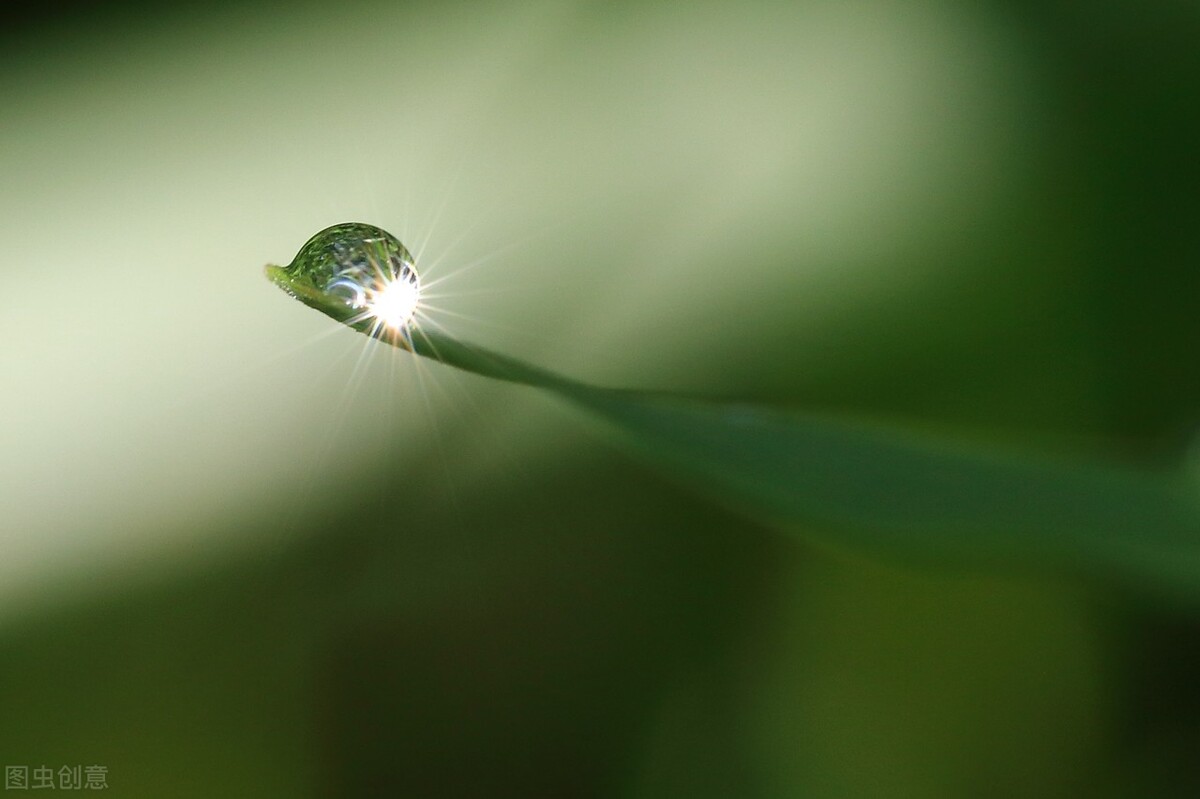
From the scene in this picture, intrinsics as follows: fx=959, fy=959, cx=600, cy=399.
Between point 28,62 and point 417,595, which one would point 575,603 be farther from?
point 28,62

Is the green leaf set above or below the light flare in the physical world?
below

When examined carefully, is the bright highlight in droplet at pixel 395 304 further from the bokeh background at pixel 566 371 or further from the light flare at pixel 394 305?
the bokeh background at pixel 566 371

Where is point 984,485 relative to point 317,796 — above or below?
below

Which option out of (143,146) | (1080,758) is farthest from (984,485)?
(143,146)

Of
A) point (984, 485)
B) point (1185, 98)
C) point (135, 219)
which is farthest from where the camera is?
point (135, 219)
